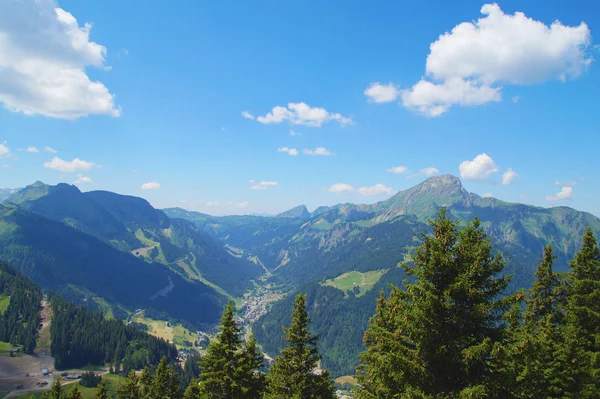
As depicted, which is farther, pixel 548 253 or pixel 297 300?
pixel 548 253

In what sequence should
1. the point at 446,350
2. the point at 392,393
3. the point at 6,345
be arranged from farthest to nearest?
the point at 6,345 → the point at 392,393 → the point at 446,350

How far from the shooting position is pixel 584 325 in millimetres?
30984

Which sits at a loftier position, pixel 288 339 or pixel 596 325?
pixel 596 325

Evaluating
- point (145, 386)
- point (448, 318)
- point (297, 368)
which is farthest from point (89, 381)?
point (448, 318)

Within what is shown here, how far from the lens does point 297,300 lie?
1236 inches

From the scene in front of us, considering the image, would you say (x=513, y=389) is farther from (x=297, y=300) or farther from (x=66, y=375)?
(x=66, y=375)

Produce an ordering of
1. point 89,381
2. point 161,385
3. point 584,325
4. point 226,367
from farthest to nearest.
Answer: point 89,381 < point 161,385 < point 584,325 < point 226,367

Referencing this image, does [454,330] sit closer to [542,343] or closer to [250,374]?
[542,343]

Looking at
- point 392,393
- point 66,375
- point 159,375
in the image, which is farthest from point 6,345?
point 392,393

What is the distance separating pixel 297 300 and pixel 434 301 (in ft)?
56.4

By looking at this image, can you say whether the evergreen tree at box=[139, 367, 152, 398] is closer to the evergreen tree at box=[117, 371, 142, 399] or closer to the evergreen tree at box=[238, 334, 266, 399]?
the evergreen tree at box=[117, 371, 142, 399]

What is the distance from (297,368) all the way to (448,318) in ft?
57.9

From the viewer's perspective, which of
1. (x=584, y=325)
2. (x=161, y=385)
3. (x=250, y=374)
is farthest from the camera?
(x=161, y=385)

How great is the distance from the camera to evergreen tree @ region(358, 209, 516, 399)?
51.3 feet
